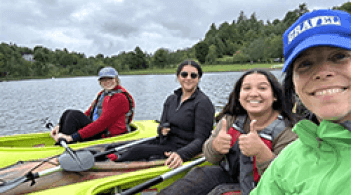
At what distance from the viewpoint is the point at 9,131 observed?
12227mm

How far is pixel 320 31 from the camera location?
29.4 inches

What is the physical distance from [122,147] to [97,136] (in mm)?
1046

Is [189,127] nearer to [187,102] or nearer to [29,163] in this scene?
[187,102]

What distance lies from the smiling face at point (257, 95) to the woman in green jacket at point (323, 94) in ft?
3.76

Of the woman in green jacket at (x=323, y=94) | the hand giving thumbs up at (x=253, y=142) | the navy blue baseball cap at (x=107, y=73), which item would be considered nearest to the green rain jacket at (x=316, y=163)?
the woman in green jacket at (x=323, y=94)

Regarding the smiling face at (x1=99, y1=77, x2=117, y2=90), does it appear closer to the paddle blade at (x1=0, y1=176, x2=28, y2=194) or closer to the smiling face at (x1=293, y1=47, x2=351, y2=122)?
the paddle blade at (x1=0, y1=176, x2=28, y2=194)

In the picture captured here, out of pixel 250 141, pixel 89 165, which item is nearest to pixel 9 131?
pixel 89 165

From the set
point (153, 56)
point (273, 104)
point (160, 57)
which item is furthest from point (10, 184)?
point (153, 56)

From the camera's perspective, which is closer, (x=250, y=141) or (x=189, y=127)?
(x=250, y=141)

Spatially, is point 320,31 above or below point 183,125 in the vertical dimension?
above

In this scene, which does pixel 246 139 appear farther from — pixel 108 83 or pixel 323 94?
pixel 108 83

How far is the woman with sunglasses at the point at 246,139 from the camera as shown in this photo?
170 centimetres

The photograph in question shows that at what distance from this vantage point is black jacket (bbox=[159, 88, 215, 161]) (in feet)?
9.83

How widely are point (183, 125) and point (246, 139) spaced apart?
60.4 inches
